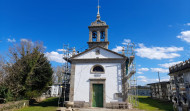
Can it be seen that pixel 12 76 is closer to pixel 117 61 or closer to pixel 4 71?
pixel 4 71

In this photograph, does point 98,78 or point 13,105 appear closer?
point 13,105

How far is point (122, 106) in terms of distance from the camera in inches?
512

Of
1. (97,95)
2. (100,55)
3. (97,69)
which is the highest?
(100,55)

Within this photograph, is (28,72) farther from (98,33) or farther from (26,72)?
(98,33)

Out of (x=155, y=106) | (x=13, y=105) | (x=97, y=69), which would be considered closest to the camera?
(x=13, y=105)

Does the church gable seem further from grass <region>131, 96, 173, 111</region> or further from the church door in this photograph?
grass <region>131, 96, 173, 111</region>

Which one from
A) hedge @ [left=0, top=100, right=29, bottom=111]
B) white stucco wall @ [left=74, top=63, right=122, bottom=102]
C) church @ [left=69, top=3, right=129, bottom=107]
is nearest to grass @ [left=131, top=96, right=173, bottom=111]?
church @ [left=69, top=3, right=129, bottom=107]

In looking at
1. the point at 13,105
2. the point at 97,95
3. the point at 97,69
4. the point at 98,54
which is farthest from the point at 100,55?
the point at 13,105

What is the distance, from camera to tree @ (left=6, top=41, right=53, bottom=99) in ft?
50.5

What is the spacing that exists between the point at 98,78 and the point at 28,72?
936 centimetres

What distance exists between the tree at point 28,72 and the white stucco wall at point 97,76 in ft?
19.0

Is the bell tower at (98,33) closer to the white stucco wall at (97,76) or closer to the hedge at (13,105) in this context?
the white stucco wall at (97,76)

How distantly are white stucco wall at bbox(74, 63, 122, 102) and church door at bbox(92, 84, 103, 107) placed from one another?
713 millimetres

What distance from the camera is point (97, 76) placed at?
1444 centimetres
